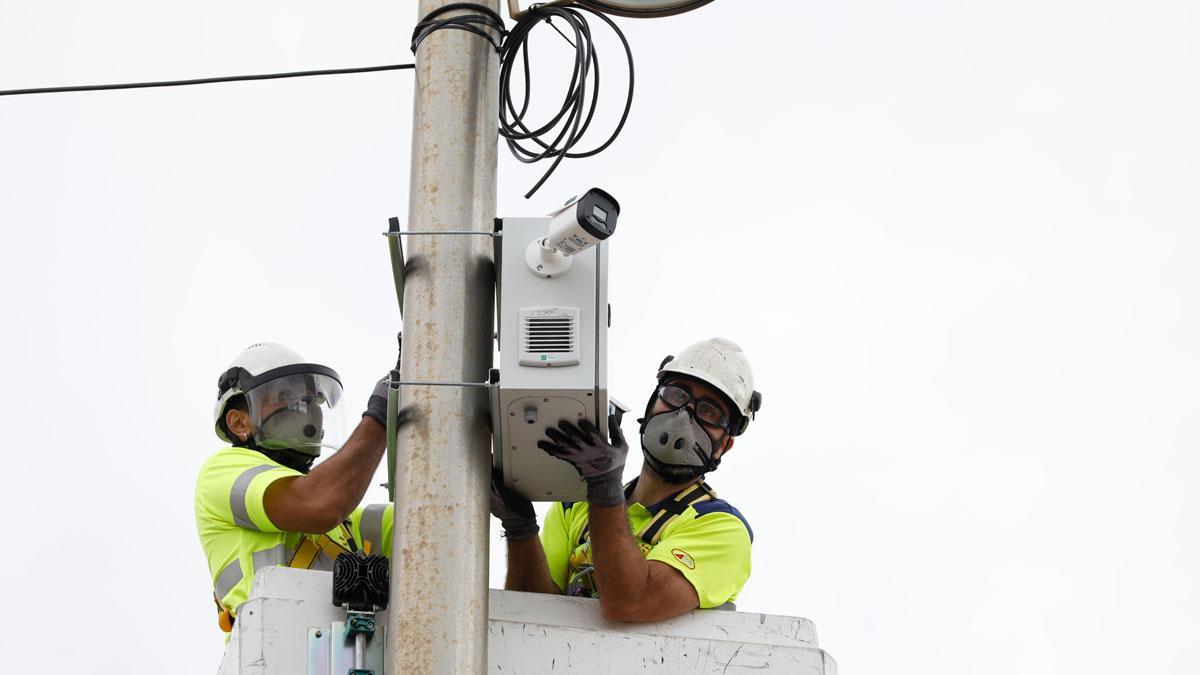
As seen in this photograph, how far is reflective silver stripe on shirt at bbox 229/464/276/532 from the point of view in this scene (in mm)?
5172

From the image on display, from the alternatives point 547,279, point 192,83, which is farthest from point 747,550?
point 192,83

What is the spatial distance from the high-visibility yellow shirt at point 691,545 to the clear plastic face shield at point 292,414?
986 mm

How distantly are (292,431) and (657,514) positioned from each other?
1.43m

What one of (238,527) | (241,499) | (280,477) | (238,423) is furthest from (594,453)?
(238,423)

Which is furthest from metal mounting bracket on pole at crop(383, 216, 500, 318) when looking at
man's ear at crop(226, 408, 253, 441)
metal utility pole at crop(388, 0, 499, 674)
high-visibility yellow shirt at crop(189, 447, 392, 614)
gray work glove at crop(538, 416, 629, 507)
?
man's ear at crop(226, 408, 253, 441)

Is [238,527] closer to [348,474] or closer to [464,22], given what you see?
[348,474]

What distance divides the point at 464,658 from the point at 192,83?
3.45 metres

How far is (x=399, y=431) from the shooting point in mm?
4199

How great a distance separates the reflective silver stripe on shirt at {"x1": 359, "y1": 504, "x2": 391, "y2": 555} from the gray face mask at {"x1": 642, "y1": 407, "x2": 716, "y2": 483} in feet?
3.58

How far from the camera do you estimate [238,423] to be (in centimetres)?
580

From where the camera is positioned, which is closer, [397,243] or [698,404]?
[397,243]

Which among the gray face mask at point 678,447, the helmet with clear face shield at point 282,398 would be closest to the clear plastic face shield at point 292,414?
the helmet with clear face shield at point 282,398

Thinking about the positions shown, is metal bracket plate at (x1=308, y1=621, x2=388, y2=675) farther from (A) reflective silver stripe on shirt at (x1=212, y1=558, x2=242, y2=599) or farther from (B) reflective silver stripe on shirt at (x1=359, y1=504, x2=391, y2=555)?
(B) reflective silver stripe on shirt at (x1=359, y1=504, x2=391, y2=555)

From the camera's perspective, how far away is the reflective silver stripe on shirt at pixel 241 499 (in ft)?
17.0
